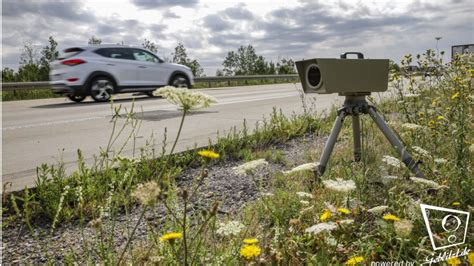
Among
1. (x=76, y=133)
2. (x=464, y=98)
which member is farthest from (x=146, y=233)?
(x=76, y=133)

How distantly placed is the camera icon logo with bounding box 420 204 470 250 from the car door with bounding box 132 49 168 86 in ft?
42.8

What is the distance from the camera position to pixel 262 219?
2.65m

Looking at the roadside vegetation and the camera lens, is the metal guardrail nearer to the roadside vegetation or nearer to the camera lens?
the roadside vegetation

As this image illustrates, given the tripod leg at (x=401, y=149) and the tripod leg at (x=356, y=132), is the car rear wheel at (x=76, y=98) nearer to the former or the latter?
the tripod leg at (x=356, y=132)

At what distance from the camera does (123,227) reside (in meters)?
2.65

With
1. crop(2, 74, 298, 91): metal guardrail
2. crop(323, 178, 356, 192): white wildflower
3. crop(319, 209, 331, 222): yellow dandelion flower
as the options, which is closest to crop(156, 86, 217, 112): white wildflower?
crop(323, 178, 356, 192): white wildflower

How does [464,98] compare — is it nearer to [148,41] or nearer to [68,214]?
[68,214]

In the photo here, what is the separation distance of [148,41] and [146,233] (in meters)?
31.0

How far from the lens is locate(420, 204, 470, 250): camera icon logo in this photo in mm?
1956

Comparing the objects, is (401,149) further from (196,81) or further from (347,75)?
(196,81)

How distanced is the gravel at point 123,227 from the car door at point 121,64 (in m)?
10.2

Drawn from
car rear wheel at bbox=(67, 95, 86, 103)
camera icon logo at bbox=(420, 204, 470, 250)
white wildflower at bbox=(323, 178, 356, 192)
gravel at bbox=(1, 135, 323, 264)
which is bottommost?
gravel at bbox=(1, 135, 323, 264)

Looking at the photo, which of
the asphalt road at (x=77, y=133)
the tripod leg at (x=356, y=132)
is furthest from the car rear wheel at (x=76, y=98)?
the tripod leg at (x=356, y=132)

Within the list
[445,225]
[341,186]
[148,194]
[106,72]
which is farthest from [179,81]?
[148,194]
